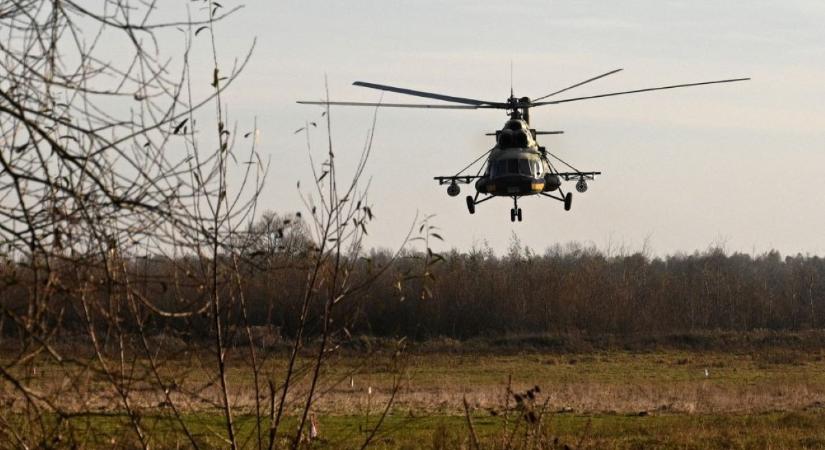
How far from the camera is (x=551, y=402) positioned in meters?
30.0

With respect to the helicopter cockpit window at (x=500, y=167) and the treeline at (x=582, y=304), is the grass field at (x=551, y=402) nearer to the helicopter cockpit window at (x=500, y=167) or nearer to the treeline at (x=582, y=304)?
the helicopter cockpit window at (x=500, y=167)

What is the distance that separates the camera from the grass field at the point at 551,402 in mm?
6602

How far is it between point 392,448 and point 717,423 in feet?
25.7

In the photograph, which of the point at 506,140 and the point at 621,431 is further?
the point at 506,140

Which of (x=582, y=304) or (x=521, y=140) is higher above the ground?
(x=521, y=140)

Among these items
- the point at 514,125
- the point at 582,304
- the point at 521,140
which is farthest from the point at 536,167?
the point at 582,304

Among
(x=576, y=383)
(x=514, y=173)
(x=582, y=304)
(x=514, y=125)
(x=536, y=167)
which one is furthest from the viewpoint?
(x=582, y=304)

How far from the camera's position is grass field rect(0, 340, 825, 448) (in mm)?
6602

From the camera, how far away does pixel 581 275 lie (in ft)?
274

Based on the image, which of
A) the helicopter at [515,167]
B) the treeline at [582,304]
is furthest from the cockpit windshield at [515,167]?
the treeline at [582,304]

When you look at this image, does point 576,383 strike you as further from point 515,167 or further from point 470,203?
point 515,167

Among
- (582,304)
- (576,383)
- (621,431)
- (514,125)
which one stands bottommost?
(621,431)

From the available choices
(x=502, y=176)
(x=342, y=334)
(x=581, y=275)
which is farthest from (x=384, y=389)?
(x=581, y=275)

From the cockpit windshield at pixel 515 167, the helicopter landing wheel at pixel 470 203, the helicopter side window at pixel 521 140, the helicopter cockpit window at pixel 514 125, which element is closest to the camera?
the cockpit windshield at pixel 515 167
